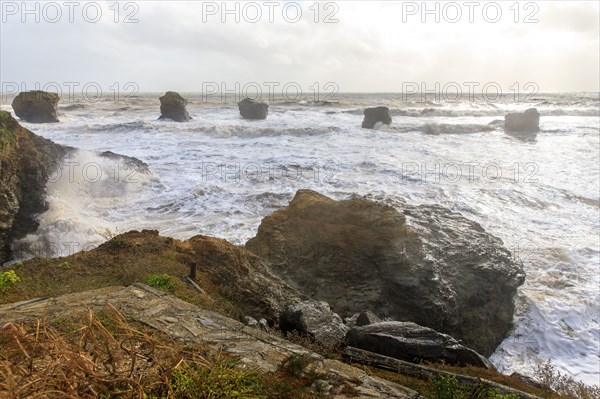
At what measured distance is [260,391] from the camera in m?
3.12

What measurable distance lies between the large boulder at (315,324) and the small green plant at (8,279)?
11.5 feet

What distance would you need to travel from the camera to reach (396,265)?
7508 millimetres

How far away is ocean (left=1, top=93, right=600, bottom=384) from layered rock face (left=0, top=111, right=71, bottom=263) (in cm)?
34

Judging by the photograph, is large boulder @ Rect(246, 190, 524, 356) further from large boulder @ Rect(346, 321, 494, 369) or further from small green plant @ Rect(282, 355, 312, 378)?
small green plant @ Rect(282, 355, 312, 378)

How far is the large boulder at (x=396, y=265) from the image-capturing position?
7.29 metres

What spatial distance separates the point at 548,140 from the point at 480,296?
2858 centimetres

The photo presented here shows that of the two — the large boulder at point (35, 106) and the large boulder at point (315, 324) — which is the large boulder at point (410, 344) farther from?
the large boulder at point (35, 106)

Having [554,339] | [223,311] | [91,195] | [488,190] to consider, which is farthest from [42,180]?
[488,190]

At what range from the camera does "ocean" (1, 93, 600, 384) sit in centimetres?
840

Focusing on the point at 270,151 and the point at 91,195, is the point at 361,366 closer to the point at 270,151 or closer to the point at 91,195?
the point at 91,195

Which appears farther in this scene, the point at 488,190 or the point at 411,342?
the point at 488,190

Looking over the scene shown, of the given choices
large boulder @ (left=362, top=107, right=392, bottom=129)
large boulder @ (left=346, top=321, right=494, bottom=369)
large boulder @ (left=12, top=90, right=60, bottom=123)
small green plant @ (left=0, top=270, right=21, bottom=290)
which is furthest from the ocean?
large boulder @ (left=12, top=90, right=60, bottom=123)

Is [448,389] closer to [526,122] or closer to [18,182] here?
[18,182]

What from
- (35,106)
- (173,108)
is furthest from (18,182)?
(35,106)
